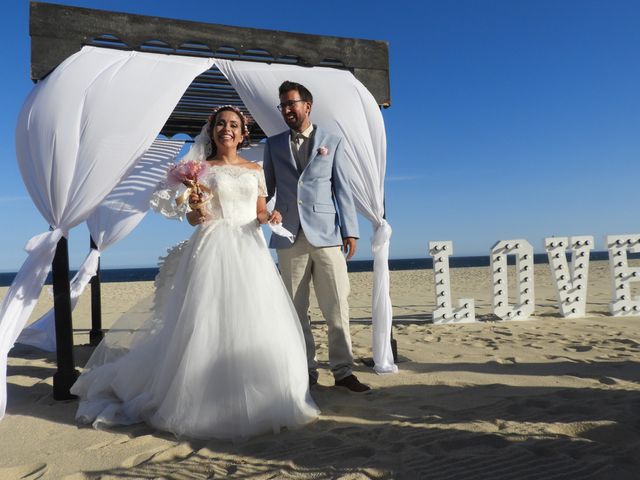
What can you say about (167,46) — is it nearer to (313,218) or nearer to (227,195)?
(227,195)

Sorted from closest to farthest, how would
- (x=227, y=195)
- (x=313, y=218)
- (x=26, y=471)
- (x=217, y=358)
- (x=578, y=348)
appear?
(x=26, y=471) → (x=217, y=358) → (x=227, y=195) → (x=313, y=218) → (x=578, y=348)

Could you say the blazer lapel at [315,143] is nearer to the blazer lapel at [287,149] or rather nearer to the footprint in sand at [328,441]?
the blazer lapel at [287,149]

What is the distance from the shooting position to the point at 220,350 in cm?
278

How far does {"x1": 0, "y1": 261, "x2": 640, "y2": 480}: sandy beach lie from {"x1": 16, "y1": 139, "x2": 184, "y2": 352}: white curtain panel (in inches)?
42.0

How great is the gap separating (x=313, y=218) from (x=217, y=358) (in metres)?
1.26

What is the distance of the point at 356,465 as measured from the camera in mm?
2162

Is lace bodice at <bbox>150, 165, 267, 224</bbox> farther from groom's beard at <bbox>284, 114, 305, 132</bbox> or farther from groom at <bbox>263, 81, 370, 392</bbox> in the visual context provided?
groom's beard at <bbox>284, 114, 305, 132</bbox>

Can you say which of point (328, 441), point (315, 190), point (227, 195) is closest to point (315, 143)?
point (315, 190)

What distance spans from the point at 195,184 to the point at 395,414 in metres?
1.97

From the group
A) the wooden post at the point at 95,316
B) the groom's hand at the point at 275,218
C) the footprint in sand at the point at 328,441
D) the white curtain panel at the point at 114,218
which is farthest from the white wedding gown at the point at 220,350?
the wooden post at the point at 95,316

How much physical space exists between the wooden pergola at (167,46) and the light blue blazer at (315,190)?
115 cm

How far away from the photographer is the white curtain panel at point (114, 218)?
5562 mm

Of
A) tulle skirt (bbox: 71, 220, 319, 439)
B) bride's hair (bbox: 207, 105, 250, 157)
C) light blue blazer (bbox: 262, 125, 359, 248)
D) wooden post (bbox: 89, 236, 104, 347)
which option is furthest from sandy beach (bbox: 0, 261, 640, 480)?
bride's hair (bbox: 207, 105, 250, 157)

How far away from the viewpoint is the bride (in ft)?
8.87
